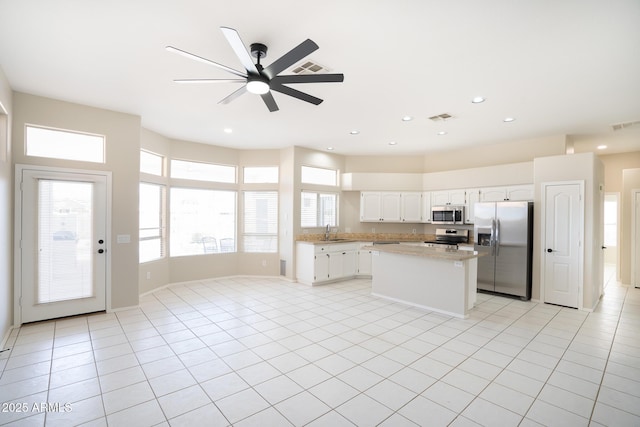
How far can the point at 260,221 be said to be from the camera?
680 centimetres

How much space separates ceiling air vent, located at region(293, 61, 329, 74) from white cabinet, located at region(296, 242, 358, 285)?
368 cm

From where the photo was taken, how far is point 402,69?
303 centimetres

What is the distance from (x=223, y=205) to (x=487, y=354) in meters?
5.54

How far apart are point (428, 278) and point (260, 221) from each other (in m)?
3.85

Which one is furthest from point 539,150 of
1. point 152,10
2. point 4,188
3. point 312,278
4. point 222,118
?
point 4,188

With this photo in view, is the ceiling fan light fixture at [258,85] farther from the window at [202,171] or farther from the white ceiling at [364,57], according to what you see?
the window at [202,171]

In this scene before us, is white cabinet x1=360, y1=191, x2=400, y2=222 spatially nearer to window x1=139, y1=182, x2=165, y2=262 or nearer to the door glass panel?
window x1=139, y1=182, x2=165, y2=262

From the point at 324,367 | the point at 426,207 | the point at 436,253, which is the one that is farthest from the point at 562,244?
the point at 324,367

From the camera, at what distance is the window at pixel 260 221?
6.79 m

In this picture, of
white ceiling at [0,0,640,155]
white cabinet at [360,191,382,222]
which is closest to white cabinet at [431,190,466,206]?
white cabinet at [360,191,382,222]

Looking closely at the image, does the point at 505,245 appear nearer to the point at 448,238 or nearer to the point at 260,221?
the point at 448,238

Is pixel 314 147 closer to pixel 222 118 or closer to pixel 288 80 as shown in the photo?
pixel 222 118

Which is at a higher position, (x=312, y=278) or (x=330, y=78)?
(x=330, y=78)

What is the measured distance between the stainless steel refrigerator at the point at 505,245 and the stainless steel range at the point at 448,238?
0.64 m
